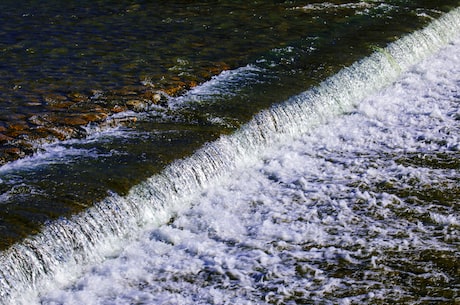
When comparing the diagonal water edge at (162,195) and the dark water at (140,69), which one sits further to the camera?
the dark water at (140,69)

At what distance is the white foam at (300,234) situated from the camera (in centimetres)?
439

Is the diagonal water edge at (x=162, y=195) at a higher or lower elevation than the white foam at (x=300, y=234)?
higher

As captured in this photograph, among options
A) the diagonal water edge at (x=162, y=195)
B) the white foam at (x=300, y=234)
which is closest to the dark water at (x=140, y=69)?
the diagonal water edge at (x=162, y=195)

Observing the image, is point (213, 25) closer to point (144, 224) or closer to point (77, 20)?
point (77, 20)

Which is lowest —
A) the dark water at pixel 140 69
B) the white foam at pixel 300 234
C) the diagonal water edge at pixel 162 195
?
the white foam at pixel 300 234

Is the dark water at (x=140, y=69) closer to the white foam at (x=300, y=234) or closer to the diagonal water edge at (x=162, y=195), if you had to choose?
the diagonal water edge at (x=162, y=195)

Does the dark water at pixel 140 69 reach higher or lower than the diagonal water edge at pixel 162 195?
higher

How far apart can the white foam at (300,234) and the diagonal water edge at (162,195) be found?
0.36 ft

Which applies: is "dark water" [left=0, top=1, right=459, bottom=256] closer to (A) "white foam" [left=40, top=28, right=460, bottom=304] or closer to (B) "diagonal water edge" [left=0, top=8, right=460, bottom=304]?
(B) "diagonal water edge" [left=0, top=8, right=460, bottom=304]

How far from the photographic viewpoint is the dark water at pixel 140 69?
5273mm

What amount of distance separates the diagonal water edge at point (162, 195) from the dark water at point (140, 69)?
0.37ft

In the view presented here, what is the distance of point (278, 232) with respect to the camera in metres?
5.08

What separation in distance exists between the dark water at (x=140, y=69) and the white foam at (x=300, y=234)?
1.75 ft

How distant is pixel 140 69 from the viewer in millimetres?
7828
